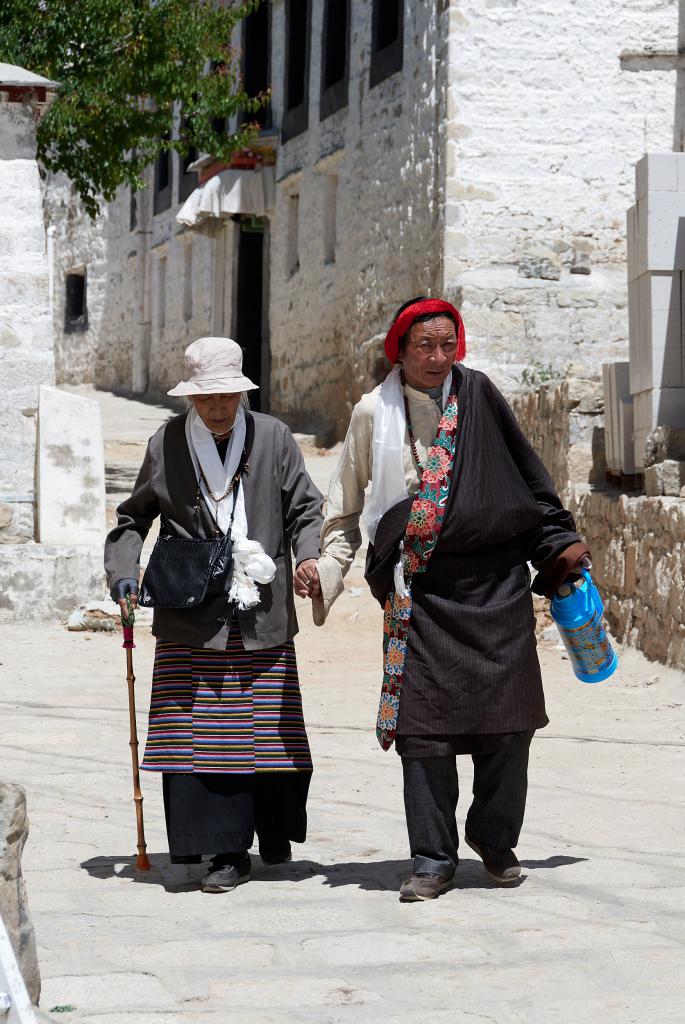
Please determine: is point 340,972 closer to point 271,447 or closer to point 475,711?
point 475,711

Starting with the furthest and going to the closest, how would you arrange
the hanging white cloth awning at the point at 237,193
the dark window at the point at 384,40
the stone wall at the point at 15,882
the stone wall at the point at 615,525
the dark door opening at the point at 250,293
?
the dark door opening at the point at 250,293
the hanging white cloth awning at the point at 237,193
the dark window at the point at 384,40
the stone wall at the point at 615,525
the stone wall at the point at 15,882

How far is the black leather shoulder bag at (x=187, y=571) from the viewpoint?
14.1 ft

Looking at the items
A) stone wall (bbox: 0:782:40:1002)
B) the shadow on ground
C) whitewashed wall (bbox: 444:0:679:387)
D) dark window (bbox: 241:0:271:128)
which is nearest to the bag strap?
the shadow on ground

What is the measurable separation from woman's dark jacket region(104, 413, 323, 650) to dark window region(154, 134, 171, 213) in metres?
20.9

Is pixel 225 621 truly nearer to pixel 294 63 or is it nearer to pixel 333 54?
pixel 333 54

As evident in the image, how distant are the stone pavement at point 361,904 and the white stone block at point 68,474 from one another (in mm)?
2564

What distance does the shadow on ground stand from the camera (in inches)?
168

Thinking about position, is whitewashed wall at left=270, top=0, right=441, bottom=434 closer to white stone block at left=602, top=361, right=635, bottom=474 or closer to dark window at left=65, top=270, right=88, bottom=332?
white stone block at left=602, top=361, right=635, bottom=474

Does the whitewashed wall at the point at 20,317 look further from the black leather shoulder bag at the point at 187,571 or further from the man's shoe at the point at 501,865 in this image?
the man's shoe at the point at 501,865

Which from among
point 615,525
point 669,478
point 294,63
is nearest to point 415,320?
point 669,478

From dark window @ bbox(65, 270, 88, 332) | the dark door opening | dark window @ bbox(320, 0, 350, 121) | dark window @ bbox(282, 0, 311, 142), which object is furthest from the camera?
dark window @ bbox(65, 270, 88, 332)

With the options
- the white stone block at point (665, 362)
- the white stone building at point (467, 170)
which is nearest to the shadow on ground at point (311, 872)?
the white stone block at point (665, 362)

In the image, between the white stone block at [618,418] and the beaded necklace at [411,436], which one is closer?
the beaded necklace at [411,436]

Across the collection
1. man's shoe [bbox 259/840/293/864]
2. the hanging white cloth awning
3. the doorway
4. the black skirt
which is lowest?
man's shoe [bbox 259/840/293/864]
